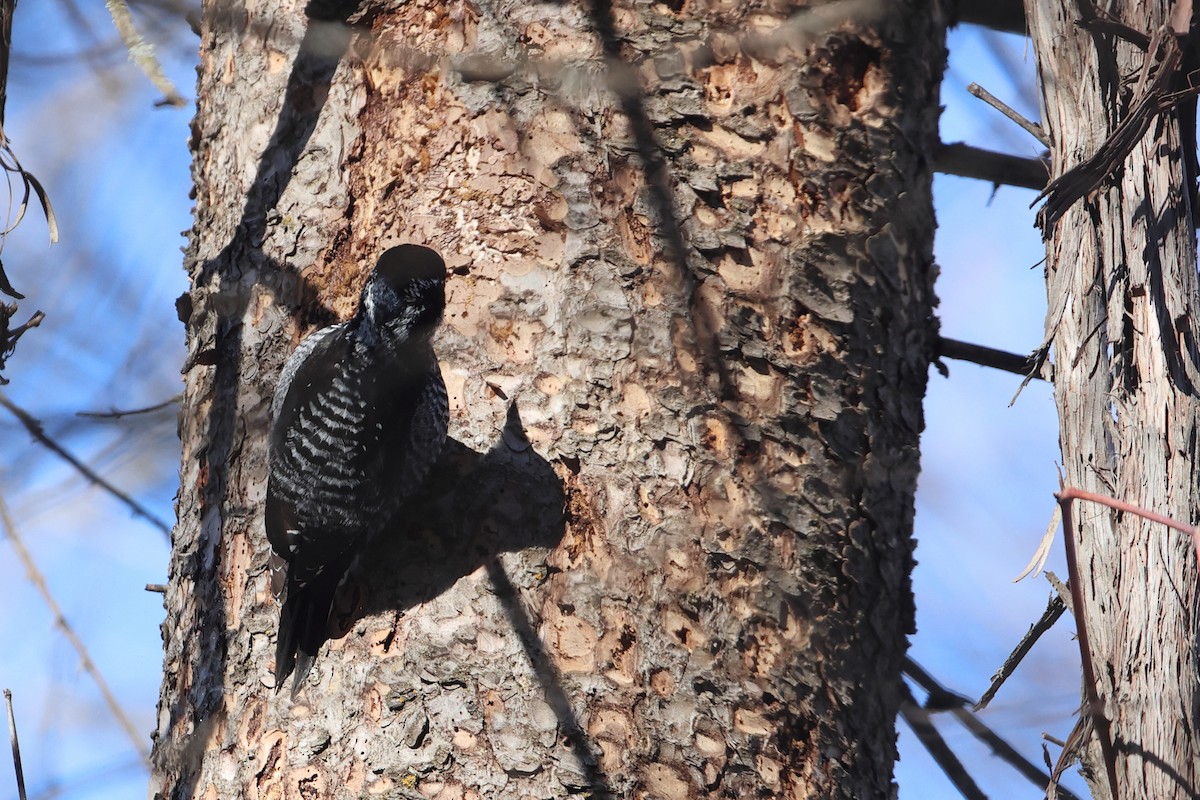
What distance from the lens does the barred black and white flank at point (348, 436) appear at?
86.9 inches

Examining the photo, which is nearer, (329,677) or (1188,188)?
(329,677)

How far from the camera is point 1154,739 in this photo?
257 centimetres

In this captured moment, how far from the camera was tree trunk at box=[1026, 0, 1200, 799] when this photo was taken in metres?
2.61

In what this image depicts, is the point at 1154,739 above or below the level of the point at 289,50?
below

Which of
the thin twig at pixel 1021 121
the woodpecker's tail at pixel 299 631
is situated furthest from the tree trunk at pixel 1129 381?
the woodpecker's tail at pixel 299 631

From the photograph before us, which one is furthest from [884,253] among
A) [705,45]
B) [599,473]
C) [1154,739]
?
[1154,739]

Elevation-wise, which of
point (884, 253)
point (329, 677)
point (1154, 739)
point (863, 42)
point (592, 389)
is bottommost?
point (329, 677)

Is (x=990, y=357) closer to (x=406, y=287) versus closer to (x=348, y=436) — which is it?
(x=406, y=287)

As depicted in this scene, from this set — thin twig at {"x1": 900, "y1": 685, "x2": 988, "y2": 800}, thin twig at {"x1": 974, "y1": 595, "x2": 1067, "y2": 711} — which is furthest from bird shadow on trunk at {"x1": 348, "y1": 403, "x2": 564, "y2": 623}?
thin twig at {"x1": 974, "y1": 595, "x2": 1067, "y2": 711}

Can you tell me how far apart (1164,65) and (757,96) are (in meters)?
0.96

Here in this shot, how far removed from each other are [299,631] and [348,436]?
2.08ft

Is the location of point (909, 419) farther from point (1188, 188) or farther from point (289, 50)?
point (289, 50)

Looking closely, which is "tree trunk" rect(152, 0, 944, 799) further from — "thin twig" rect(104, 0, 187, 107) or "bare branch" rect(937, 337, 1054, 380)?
"thin twig" rect(104, 0, 187, 107)

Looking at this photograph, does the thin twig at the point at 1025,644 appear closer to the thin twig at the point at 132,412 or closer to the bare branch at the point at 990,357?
the bare branch at the point at 990,357
